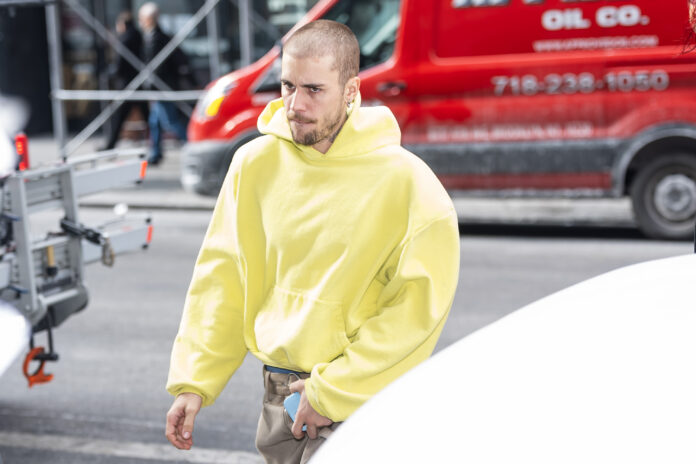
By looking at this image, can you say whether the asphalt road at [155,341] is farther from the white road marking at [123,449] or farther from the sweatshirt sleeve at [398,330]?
the sweatshirt sleeve at [398,330]

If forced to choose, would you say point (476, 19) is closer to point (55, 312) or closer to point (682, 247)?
point (682, 247)

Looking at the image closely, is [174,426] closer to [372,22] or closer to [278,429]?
[278,429]

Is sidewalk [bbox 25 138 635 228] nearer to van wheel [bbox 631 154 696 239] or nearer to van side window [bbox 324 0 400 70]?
van wheel [bbox 631 154 696 239]

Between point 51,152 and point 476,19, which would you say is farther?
point 51,152

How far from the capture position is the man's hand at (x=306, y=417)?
8.08 ft

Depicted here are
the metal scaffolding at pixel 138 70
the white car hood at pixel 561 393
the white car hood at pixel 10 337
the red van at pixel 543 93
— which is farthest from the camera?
the metal scaffolding at pixel 138 70

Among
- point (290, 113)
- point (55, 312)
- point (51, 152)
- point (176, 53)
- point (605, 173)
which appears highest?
point (290, 113)

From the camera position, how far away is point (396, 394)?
1954mm

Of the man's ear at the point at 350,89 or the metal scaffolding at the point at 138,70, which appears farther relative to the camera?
the metal scaffolding at the point at 138,70

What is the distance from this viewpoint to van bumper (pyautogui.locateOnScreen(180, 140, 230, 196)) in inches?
381

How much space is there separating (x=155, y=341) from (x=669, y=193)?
436 cm

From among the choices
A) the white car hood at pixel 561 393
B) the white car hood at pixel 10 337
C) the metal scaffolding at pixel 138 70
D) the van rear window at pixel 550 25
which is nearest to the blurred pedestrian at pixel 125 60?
the metal scaffolding at pixel 138 70

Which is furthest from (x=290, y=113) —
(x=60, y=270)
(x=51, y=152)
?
(x=51, y=152)

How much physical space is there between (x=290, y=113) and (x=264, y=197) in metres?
0.22
